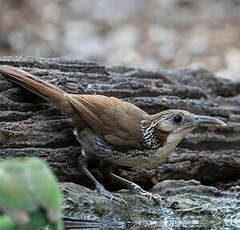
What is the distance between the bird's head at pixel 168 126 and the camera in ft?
17.2

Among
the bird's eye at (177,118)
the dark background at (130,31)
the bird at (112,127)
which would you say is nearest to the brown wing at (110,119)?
the bird at (112,127)

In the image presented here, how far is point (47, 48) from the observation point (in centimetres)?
1277

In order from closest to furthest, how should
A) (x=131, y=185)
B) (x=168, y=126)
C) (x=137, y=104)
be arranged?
1. (x=168, y=126)
2. (x=131, y=185)
3. (x=137, y=104)

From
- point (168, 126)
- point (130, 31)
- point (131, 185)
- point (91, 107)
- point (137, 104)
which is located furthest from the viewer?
point (130, 31)

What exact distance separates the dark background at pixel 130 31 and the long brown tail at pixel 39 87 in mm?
7004

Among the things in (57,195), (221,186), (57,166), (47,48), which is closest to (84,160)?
(57,166)

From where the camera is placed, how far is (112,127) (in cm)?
514

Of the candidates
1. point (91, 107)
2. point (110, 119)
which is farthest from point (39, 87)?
point (110, 119)

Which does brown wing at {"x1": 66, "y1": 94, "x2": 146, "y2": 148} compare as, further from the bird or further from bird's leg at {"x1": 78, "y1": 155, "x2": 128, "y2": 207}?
bird's leg at {"x1": 78, "y1": 155, "x2": 128, "y2": 207}

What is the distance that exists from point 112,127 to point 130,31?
31.6 feet

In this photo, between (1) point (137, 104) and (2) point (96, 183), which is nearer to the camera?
(2) point (96, 183)

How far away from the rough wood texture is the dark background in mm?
5518

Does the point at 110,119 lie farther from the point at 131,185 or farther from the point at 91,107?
the point at 131,185

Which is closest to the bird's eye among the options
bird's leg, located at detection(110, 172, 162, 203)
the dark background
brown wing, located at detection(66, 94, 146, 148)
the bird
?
the bird
